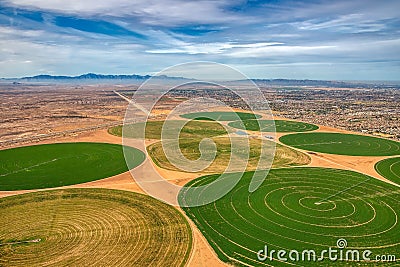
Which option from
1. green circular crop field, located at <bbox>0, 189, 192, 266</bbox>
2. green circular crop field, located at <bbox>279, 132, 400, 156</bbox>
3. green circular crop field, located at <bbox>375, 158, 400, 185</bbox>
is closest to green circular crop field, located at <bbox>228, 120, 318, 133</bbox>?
green circular crop field, located at <bbox>279, 132, 400, 156</bbox>

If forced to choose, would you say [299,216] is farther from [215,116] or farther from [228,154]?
[215,116]

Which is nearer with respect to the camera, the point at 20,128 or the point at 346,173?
the point at 346,173

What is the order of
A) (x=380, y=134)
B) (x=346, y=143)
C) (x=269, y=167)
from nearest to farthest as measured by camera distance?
(x=269, y=167) < (x=346, y=143) < (x=380, y=134)

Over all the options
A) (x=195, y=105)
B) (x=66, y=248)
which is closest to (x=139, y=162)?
(x=66, y=248)

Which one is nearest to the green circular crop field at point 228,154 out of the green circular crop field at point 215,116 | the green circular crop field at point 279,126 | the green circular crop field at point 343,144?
the green circular crop field at point 343,144

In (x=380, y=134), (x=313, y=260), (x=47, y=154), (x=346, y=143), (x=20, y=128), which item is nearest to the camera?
(x=313, y=260)

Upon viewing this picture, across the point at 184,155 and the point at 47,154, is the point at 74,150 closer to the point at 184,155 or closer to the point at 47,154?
the point at 47,154
